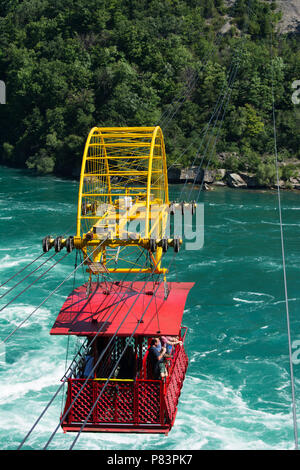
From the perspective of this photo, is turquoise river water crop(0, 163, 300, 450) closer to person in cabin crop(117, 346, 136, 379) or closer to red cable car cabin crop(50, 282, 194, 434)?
person in cabin crop(117, 346, 136, 379)

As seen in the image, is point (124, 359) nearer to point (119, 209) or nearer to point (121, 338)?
point (121, 338)

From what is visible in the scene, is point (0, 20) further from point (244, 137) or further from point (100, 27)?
point (244, 137)

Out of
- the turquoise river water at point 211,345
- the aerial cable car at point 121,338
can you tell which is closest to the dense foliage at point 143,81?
the turquoise river water at point 211,345

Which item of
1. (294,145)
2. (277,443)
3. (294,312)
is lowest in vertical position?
(277,443)

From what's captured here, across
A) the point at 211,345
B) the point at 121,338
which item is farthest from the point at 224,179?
the point at 121,338

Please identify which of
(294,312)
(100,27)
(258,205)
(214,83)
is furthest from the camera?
(100,27)

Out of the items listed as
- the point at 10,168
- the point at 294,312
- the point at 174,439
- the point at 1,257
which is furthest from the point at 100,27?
the point at 174,439

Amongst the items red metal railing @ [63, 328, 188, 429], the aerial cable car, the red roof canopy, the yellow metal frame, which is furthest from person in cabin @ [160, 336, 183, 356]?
the yellow metal frame
